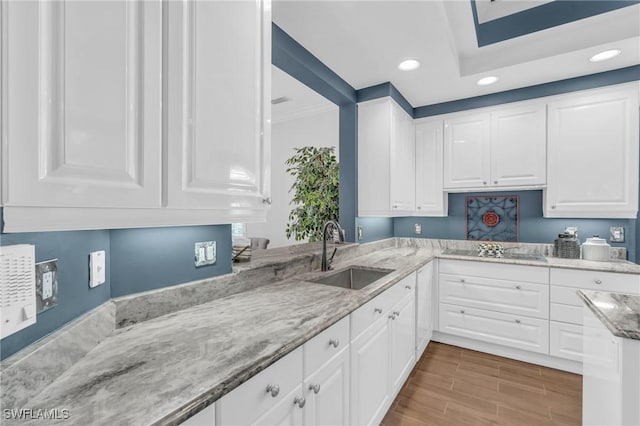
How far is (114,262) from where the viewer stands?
3.45 feet

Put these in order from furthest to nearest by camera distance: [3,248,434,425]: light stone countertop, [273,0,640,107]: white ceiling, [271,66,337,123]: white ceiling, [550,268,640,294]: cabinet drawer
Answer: [271,66,337,123]: white ceiling, [550,268,640,294]: cabinet drawer, [273,0,640,107]: white ceiling, [3,248,434,425]: light stone countertop

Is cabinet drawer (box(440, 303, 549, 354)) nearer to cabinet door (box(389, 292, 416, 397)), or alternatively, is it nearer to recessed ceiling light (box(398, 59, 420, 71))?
cabinet door (box(389, 292, 416, 397))

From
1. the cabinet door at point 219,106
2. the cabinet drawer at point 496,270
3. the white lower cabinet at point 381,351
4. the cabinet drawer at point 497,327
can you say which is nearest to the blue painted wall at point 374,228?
the cabinet drawer at point 496,270

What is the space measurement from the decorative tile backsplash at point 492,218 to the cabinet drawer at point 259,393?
9.51 feet

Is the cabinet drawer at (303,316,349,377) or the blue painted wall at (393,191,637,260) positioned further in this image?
the blue painted wall at (393,191,637,260)

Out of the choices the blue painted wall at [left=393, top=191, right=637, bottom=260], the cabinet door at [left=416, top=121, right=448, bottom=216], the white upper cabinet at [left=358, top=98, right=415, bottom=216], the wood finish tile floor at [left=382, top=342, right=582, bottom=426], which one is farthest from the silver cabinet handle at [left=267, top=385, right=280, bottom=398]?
the blue painted wall at [left=393, top=191, right=637, bottom=260]

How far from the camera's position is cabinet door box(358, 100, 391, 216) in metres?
2.70

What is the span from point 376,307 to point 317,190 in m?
2.35

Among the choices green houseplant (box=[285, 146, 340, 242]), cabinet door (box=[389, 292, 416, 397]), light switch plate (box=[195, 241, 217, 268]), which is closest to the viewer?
light switch plate (box=[195, 241, 217, 268])

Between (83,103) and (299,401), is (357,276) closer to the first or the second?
(299,401)

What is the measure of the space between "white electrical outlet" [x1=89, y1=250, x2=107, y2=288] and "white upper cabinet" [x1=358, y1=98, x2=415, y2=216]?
2.18 m

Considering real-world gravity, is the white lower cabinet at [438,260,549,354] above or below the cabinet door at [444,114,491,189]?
below

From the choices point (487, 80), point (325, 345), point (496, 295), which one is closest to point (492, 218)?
point (496, 295)

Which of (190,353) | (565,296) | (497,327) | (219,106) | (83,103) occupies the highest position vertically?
(219,106)
